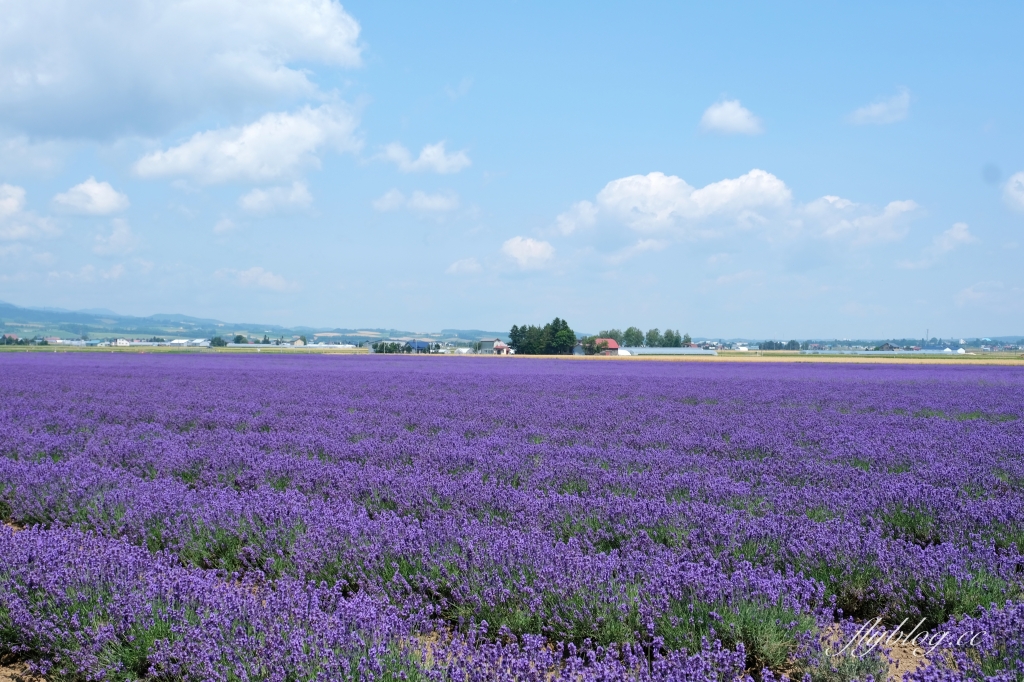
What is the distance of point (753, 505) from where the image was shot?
14.3ft

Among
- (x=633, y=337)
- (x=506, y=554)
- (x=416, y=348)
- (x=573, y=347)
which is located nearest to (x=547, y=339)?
(x=573, y=347)

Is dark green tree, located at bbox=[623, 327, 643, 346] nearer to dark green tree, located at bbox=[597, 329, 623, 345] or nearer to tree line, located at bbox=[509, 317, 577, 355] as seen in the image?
dark green tree, located at bbox=[597, 329, 623, 345]

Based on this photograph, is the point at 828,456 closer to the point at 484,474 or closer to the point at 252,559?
the point at 484,474

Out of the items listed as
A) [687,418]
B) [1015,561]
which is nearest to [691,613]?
[1015,561]

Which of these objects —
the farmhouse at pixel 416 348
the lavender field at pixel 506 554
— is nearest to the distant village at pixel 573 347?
the farmhouse at pixel 416 348

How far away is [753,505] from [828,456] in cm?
232

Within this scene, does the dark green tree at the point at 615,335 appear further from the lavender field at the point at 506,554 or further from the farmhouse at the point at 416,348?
the lavender field at the point at 506,554

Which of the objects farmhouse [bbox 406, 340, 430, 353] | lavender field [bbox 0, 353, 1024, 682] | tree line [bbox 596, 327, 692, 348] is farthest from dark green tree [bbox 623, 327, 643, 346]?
lavender field [bbox 0, 353, 1024, 682]

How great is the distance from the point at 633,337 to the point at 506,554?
114m

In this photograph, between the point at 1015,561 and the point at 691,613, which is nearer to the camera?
the point at 691,613

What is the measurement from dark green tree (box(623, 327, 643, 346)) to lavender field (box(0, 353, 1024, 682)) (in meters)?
108

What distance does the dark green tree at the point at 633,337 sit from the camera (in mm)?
114863

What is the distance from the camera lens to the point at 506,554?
10.4 feet

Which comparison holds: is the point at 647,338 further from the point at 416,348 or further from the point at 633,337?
the point at 416,348
